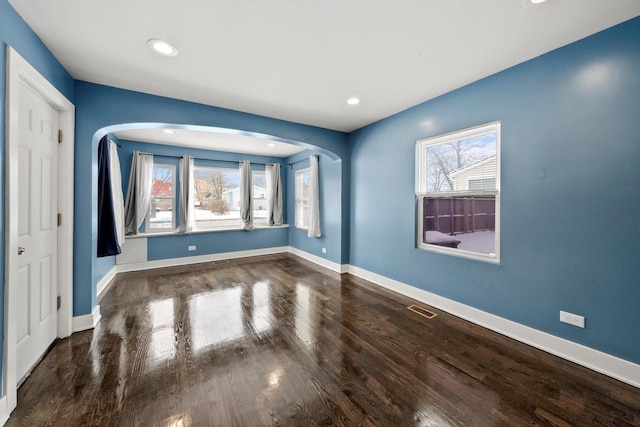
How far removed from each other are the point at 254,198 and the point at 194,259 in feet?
6.30

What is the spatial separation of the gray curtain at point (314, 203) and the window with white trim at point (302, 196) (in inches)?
29.4

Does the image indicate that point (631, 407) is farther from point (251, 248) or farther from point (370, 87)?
point (251, 248)

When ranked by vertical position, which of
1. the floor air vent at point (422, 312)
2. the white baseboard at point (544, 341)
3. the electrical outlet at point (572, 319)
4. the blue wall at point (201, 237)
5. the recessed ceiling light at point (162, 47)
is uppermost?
the recessed ceiling light at point (162, 47)

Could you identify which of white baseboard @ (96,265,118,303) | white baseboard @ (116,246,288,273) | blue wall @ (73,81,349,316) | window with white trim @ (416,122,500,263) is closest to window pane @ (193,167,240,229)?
white baseboard @ (116,246,288,273)

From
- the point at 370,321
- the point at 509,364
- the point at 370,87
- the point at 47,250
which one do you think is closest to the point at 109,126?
the point at 47,250

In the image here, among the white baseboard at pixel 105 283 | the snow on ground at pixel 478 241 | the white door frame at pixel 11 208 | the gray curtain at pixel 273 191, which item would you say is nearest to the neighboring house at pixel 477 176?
the snow on ground at pixel 478 241

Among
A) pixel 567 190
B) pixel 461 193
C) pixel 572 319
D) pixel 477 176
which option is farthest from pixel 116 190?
pixel 572 319

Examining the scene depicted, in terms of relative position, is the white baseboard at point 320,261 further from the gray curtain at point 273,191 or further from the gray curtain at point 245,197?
the gray curtain at point 245,197

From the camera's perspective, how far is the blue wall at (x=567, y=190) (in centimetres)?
185

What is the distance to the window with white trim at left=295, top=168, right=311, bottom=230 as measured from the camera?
19.5 ft

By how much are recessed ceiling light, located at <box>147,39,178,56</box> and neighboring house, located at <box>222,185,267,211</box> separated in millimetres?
3986

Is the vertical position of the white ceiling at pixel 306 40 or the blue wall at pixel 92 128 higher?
the white ceiling at pixel 306 40

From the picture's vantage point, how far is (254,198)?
617 centimetres

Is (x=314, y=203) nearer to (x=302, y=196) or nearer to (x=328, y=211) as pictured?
(x=328, y=211)
